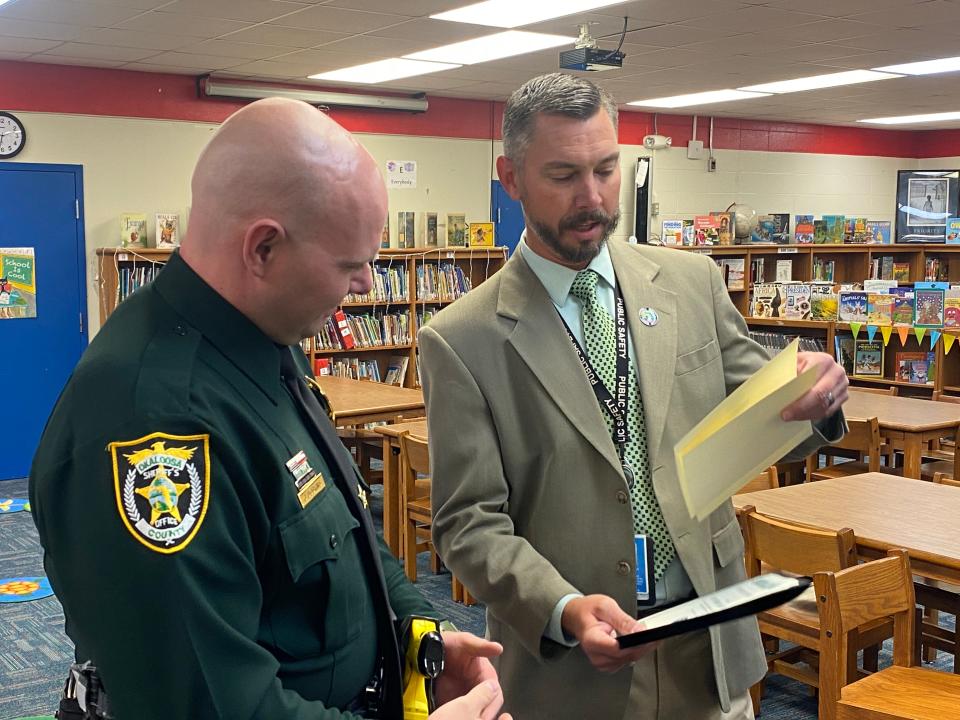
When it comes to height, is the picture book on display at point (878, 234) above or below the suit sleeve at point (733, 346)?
above

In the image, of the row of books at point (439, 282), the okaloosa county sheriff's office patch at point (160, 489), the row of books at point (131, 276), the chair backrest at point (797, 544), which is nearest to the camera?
the okaloosa county sheriff's office patch at point (160, 489)

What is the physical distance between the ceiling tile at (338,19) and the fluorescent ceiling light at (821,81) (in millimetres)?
4607

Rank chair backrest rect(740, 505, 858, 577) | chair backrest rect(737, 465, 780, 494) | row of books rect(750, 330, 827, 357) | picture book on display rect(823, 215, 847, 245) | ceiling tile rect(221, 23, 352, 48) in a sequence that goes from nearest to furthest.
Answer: chair backrest rect(740, 505, 858, 577) → chair backrest rect(737, 465, 780, 494) → ceiling tile rect(221, 23, 352, 48) → row of books rect(750, 330, 827, 357) → picture book on display rect(823, 215, 847, 245)

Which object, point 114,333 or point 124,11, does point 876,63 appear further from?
point 114,333

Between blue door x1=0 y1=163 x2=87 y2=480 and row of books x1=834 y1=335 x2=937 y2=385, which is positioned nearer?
row of books x1=834 y1=335 x2=937 y2=385

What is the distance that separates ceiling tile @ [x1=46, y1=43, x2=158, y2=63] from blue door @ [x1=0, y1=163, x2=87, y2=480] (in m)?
0.94

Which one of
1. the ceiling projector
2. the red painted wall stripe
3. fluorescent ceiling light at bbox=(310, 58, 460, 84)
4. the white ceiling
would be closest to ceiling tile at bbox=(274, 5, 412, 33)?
the white ceiling

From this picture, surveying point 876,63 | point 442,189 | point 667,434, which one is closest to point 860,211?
point 876,63

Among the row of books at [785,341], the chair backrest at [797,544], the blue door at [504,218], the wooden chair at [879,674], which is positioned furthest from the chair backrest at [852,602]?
the blue door at [504,218]

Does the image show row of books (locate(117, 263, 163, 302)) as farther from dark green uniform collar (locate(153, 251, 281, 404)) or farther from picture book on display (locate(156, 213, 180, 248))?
dark green uniform collar (locate(153, 251, 281, 404))

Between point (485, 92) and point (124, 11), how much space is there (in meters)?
4.40

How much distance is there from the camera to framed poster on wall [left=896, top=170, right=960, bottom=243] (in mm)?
14195

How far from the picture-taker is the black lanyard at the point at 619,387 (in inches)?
68.5

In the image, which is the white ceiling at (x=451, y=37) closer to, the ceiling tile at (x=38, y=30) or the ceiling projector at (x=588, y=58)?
the ceiling tile at (x=38, y=30)
